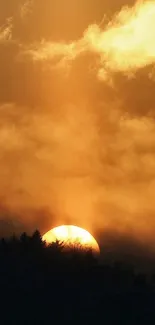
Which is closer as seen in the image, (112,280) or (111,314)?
(111,314)

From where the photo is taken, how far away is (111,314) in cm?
4388

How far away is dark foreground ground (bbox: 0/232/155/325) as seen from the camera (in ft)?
139

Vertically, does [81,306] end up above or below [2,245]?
below

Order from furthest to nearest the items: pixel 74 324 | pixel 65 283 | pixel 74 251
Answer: pixel 74 251 → pixel 65 283 → pixel 74 324

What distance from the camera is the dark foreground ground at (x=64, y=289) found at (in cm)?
4231

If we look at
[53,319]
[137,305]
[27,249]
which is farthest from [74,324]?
[27,249]

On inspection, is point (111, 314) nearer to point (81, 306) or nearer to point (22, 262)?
point (81, 306)

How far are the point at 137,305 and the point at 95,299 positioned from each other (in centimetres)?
305

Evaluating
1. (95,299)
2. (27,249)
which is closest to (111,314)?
(95,299)

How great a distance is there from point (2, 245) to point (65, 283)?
19.5ft

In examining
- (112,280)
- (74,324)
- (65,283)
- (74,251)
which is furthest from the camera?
(74,251)

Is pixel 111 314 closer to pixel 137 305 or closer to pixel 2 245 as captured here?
pixel 137 305

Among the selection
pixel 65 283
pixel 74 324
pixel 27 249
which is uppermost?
pixel 27 249

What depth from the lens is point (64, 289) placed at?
44562mm
